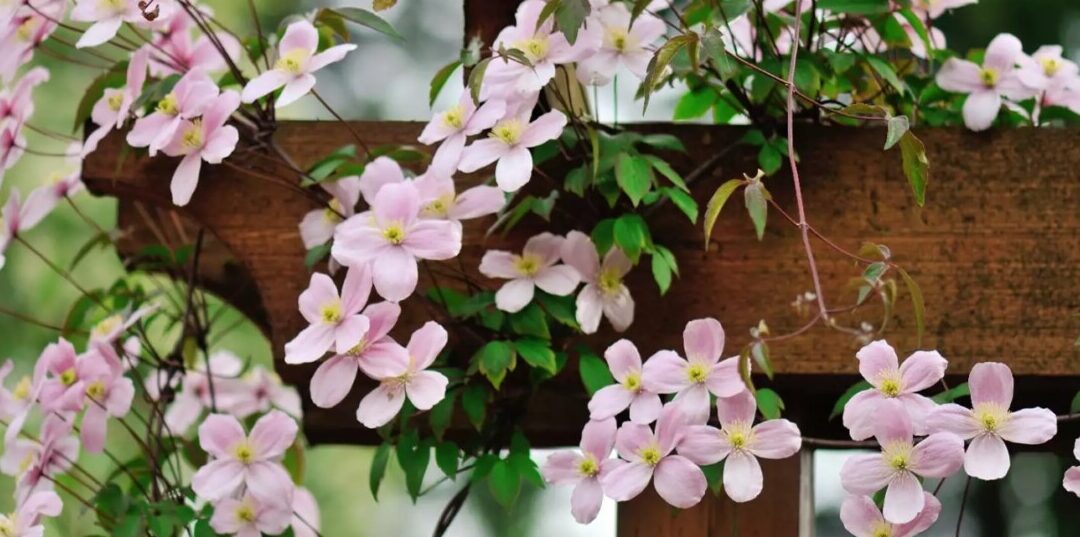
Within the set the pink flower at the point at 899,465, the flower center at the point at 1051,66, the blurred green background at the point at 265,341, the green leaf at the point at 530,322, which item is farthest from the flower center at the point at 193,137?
the blurred green background at the point at 265,341

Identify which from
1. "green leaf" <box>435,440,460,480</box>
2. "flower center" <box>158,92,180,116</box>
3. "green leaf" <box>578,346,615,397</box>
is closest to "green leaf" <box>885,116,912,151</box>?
"green leaf" <box>578,346,615,397</box>

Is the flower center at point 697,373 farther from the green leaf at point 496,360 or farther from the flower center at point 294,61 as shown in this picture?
the flower center at point 294,61

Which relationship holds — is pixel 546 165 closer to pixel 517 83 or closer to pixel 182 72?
pixel 517 83

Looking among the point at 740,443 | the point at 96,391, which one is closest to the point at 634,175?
the point at 740,443

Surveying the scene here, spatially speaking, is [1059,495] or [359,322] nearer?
[359,322]

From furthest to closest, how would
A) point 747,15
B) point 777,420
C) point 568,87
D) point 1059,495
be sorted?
1. point 1059,495
2. point 747,15
3. point 568,87
4. point 777,420

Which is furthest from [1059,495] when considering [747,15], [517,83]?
[517,83]
